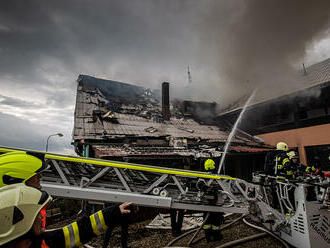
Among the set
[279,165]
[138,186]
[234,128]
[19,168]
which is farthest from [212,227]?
[234,128]

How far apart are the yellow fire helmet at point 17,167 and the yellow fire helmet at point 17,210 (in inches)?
21.0

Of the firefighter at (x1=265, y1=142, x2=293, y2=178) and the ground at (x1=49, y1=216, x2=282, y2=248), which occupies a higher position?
the firefighter at (x1=265, y1=142, x2=293, y2=178)

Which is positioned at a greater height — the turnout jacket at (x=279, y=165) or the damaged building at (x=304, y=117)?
the damaged building at (x=304, y=117)

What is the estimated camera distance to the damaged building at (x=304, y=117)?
897cm

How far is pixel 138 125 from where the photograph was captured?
1119 cm

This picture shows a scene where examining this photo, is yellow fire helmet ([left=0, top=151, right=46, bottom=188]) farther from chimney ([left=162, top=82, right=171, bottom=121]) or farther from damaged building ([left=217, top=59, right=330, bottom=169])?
chimney ([left=162, top=82, right=171, bottom=121])

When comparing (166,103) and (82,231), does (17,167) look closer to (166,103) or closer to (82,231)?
(82,231)

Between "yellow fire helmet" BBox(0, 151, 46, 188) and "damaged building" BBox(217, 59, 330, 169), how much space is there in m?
10.9

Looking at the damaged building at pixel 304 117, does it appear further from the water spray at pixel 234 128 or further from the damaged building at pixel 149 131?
the damaged building at pixel 149 131

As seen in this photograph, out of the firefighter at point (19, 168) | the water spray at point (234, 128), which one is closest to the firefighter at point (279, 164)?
the water spray at point (234, 128)

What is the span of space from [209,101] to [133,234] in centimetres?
1369

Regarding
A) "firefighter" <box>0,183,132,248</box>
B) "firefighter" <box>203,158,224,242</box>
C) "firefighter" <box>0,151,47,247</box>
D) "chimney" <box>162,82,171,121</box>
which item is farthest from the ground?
"chimney" <box>162,82,171,121</box>

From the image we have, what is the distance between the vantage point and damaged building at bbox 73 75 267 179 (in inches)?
327

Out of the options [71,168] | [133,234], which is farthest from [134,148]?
[71,168]
